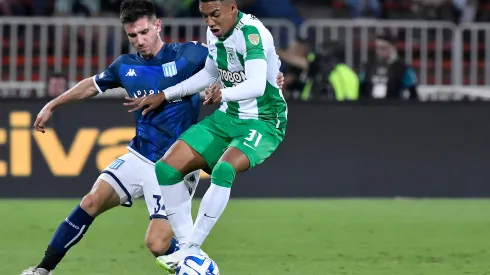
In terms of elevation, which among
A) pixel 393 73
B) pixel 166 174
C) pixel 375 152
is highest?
pixel 166 174

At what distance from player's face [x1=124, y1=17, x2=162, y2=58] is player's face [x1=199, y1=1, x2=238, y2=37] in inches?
19.9

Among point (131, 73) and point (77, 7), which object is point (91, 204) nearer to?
point (131, 73)

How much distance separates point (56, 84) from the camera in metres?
15.6

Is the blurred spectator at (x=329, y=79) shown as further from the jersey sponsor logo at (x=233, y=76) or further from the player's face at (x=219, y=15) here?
the player's face at (x=219, y=15)

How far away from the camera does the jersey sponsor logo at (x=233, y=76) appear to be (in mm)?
7609

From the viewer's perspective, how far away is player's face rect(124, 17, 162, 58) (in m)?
7.80

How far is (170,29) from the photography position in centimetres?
1692

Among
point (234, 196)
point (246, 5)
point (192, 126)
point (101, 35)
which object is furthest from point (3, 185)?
point (192, 126)

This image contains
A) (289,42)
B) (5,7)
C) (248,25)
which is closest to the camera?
(248,25)

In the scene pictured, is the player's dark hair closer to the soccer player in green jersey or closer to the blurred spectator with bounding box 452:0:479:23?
the soccer player in green jersey

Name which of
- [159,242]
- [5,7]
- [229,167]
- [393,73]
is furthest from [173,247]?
[5,7]

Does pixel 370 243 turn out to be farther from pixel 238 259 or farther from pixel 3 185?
pixel 3 185

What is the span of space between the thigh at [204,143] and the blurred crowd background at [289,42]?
28.3ft

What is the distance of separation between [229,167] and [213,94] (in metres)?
0.48
